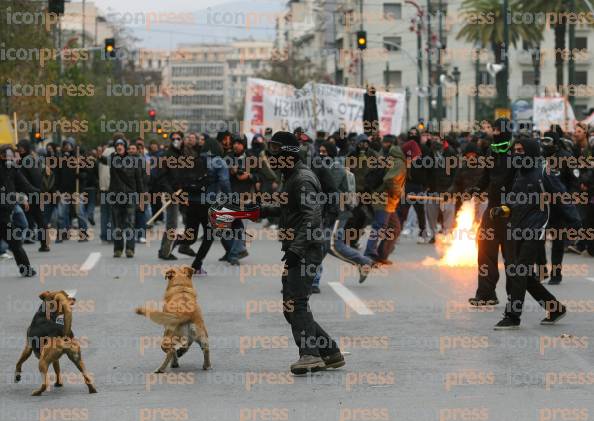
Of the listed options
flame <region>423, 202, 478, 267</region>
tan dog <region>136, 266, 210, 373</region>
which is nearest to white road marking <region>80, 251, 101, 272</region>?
flame <region>423, 202, 478, 267</region>

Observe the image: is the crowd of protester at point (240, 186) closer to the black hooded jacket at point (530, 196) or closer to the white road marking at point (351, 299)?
the white road marking at point (351, 299)

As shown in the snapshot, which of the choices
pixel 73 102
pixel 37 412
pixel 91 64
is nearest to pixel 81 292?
pixel 37 412

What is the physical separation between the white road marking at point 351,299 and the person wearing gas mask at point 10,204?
4.30 metres

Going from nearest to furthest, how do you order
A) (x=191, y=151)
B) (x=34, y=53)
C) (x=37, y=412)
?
(x=37, y=412), (x=191, y=151), (x=34, y=53)

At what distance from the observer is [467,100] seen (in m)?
110

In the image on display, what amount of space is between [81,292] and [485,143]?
21.9ft

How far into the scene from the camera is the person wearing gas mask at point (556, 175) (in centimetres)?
1614

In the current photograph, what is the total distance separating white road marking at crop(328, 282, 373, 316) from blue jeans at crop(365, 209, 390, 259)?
2.44 meters

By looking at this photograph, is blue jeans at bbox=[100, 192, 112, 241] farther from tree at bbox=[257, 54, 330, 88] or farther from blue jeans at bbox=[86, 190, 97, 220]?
tree at bbox=[257, 54, 330, 88]

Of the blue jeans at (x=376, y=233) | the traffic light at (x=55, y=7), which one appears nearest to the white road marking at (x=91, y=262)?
the blue jeans at (x=376, y=233)

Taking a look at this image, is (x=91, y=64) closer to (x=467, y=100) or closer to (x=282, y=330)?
(x=467, y=100)

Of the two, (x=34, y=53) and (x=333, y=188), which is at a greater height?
(x=34, y=53)

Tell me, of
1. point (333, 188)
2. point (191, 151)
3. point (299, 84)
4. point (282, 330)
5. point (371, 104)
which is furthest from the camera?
point (299, 84)

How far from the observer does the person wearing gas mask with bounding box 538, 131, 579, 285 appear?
636 inches
